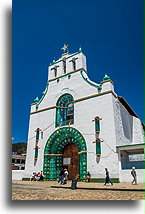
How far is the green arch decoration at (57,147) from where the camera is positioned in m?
14.9

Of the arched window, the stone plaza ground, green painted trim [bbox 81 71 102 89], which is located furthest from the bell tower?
the stone plaza ground

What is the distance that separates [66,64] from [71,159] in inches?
358

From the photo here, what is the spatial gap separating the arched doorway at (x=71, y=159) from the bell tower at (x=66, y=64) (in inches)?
281

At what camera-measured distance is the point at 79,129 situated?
588 inches

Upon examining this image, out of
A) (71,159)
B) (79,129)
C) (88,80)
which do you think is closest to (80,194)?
(79,129)

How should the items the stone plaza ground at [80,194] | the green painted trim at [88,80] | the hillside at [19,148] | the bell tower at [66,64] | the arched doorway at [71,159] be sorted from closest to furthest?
the stone plaza ground at [80,194] < the arched doorway at [71,159] < the green painted trim at [88,80] < the bell tower at [66,64] < the hillside at [19,148]

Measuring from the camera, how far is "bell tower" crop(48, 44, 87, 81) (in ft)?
57.0

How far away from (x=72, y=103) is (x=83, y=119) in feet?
7.43

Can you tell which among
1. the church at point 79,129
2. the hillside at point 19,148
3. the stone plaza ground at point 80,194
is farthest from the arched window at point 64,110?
the hillside at point 19,148

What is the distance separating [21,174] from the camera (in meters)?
17.4

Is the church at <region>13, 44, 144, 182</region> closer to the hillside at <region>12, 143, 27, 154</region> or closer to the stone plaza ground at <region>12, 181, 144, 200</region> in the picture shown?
the stone plaza ground at <region>12, 181, 144, 200</region>

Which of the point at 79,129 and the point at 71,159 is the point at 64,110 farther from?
the point at 71,159

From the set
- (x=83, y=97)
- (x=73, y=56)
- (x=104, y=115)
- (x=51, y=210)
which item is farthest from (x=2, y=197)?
(x=73, y=56)

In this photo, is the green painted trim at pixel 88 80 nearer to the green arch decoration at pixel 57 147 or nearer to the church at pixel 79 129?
the church at pixel 79 129
